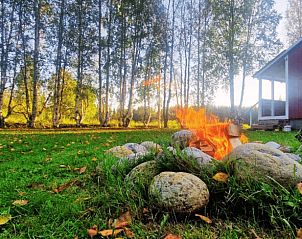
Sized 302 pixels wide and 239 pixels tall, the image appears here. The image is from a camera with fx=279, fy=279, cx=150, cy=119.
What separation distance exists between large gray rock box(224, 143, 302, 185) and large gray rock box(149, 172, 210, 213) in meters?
0.34

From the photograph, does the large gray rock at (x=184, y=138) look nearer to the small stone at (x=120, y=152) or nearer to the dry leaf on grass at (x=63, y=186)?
the small stone at (x=120, y=152)

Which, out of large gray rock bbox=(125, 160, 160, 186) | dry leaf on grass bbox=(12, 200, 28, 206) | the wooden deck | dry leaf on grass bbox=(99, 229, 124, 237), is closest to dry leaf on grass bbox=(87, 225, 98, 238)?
dry leaf on grass bbox=(99, 229, 124, 237)

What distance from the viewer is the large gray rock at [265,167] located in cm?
196

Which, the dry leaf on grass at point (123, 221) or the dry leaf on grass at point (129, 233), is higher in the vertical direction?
the dry leaf on grass at point (123, 221)

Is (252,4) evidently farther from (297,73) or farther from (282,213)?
(282,213)

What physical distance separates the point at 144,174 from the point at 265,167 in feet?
2.98

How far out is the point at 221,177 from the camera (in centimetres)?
203

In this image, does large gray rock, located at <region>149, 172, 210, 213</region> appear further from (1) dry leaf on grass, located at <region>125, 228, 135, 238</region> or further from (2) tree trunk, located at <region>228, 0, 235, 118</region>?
(2) tree trunk, located at <region>228, 0, 235, 118</region>

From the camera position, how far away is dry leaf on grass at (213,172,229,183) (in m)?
2.00

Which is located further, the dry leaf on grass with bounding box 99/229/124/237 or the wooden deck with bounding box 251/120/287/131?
the wooden deck with bounding box 251/120/287/131

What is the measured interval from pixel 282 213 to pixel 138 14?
54.1 feet

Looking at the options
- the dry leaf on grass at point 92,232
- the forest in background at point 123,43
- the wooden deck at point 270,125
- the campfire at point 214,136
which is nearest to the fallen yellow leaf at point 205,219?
the dry leaf on grass at point 92,232

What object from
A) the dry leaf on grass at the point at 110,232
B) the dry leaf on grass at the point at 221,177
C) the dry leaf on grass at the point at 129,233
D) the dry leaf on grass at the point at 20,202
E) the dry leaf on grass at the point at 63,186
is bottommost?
the dry leaf on grass at the point at 129,233

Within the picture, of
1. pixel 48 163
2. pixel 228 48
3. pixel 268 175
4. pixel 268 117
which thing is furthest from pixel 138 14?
pixel 268 175
